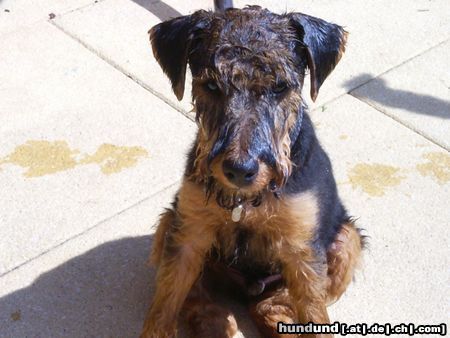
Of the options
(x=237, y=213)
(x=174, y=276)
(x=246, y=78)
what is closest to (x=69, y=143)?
(x=174, y=276)

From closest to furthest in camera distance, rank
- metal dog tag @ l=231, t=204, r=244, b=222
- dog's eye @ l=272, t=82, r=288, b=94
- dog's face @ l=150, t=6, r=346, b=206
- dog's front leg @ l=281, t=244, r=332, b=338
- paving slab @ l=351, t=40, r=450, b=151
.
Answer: dog's face @ l=150, t=6, r=346, b=206, dog's eye @ l=272, t=82, r=288, b=94, metal dog tag @ l=231, t=204, r=244, b=222, dog's front leg @ l=281, t=244, r=332, b=338, paving slab @ l=351, t=40, r=450, b=151

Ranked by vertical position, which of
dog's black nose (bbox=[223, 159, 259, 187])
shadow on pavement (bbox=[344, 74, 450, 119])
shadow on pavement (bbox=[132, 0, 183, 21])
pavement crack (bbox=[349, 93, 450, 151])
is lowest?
pavement crack (bbox=[349, 93, 450, 151])

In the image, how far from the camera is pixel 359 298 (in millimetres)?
4387

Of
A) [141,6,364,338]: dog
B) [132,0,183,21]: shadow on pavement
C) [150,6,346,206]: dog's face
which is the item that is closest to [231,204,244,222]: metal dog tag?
[141,6,364,338]: dog

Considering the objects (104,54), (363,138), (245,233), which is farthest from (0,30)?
(245,233)

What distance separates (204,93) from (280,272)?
1.18 meters

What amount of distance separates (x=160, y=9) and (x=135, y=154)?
1.90 metres

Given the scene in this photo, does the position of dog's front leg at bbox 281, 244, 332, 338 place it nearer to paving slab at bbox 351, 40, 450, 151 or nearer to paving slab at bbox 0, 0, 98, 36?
paving slab at bbox 351, 40, 450, 151

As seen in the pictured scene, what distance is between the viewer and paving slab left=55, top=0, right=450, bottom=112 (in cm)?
607

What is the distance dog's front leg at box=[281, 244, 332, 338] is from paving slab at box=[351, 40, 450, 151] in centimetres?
192

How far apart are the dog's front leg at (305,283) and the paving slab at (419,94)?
6.30 ft

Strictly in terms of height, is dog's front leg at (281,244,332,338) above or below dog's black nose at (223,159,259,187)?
below

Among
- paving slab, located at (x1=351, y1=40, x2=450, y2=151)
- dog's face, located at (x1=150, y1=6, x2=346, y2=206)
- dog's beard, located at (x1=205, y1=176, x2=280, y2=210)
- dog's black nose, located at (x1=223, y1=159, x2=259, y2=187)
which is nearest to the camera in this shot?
dog's black nose, located at (x1=223, y1=159, x2=259, y2=187)

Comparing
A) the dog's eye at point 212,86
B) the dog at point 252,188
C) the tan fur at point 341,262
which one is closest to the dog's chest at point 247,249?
the dog at point 252,188
